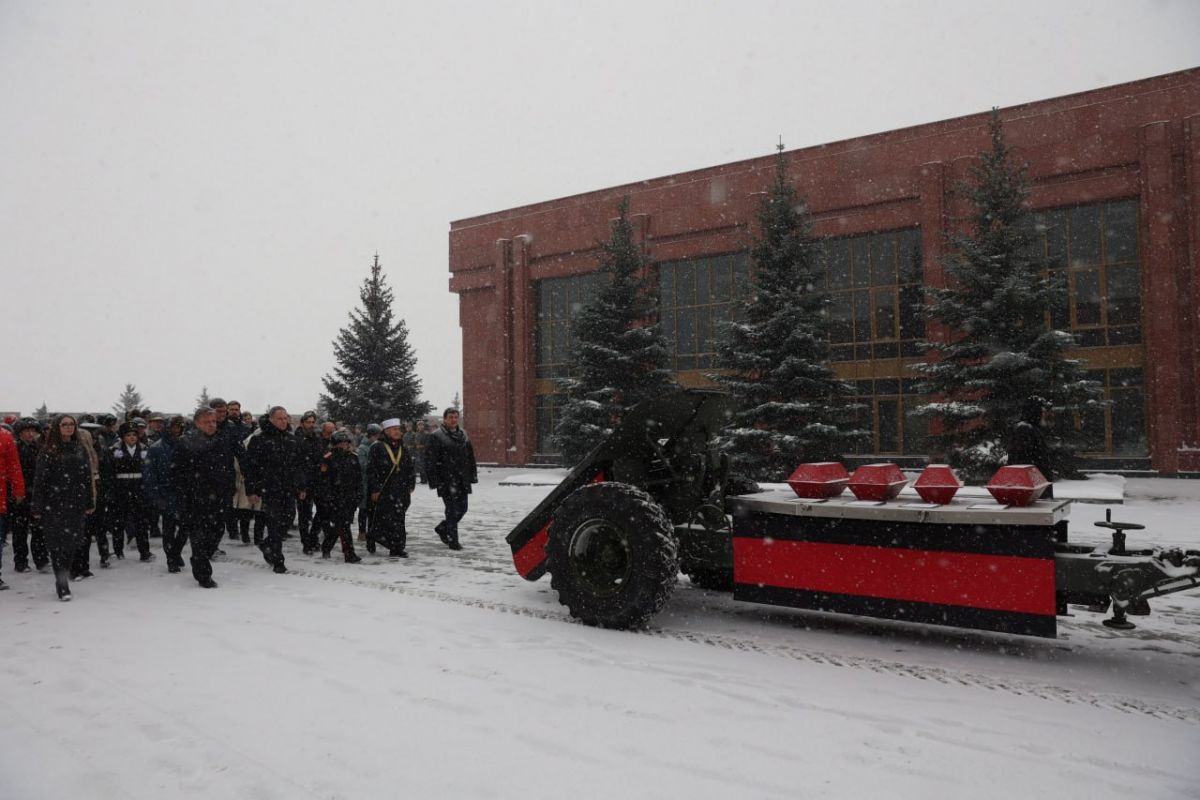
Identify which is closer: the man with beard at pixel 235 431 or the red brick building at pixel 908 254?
the man with beard at pixel 235 431

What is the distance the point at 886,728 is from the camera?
3.53 m

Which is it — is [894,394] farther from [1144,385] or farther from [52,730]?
[52,730]

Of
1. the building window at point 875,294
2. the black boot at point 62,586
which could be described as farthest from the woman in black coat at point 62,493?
the building window at point 875,294

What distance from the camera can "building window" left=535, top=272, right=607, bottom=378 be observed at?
3375 cm

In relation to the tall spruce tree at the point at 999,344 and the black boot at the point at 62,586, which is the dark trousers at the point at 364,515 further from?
the tall spruce tree at the point at 999,344

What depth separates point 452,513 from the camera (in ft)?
31.2

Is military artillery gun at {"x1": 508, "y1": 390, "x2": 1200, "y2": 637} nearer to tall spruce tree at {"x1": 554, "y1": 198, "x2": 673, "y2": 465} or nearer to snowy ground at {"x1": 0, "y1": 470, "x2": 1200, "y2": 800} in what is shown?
snowy ground at {"x1": 0, "y1": 470, "x2": 1200, "y2": 800}

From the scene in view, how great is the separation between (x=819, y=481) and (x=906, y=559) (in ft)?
2.70

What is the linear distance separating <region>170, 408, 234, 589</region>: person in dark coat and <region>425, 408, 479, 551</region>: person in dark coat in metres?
2.44

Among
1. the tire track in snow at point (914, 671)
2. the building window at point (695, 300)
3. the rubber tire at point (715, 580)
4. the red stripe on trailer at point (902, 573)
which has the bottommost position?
the tire track in snow at point (914, 671)

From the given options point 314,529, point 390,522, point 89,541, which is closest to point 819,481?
point 390,522

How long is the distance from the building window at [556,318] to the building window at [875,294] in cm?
1139

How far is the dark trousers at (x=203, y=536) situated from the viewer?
23.8 ft

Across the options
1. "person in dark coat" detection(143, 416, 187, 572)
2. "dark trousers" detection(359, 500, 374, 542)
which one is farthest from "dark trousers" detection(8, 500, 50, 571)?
"dark trousers" detection(359, 500, 374, 542)
